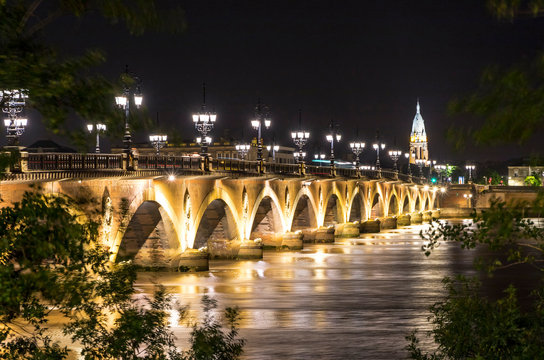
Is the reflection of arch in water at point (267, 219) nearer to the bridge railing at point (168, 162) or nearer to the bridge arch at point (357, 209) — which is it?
the bridge railing at point (168, 162)

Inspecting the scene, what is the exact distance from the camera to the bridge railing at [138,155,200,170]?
39562mm

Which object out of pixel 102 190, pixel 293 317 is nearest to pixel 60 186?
pixel 102 190

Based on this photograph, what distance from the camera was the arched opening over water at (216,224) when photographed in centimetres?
4925

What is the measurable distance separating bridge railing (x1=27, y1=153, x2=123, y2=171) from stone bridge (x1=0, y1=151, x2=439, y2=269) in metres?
0.43

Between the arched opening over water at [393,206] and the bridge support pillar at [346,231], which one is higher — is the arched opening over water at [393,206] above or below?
above

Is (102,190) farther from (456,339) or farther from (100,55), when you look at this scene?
(100,55)

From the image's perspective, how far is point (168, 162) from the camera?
41.0 meters

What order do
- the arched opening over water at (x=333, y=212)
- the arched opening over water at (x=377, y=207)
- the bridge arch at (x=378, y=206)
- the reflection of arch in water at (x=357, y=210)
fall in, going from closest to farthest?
the arched opening over water at (x=333, y=212) < the reflection of arch in water at (x=357, y=210) < the bridge arch at (x=378, y=206) < the arched opening over water at (x=377, y=207)

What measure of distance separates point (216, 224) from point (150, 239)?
9478 mm

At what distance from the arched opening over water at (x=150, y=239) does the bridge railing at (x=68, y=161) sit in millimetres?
6230

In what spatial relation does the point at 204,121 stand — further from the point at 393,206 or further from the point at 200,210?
the point at 393,206

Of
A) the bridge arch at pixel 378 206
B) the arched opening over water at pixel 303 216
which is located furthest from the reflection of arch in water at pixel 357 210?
the arched opening over water at pixel 303 216

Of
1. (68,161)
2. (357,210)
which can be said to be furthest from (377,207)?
(68,161)

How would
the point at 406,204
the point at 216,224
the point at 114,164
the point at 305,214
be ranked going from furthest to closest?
the point at 406,204
the point at 305,214
the point at 216,224
the point at 114,164
